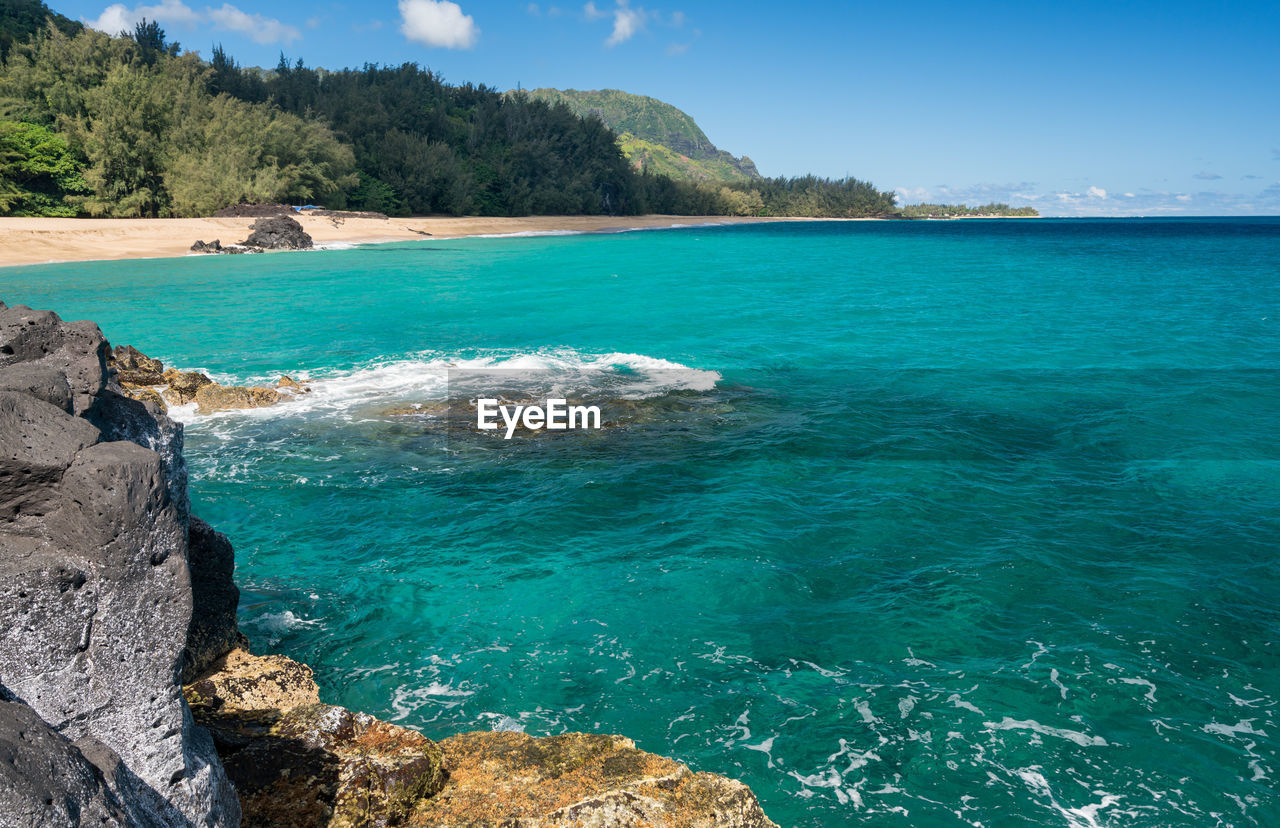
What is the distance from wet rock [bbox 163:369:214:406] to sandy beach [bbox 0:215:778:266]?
30.3 metres

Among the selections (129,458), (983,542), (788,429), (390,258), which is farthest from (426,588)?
(390,258)

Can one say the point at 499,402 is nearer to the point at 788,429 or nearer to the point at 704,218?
the point at 788,429

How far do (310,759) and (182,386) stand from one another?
12.8 metres

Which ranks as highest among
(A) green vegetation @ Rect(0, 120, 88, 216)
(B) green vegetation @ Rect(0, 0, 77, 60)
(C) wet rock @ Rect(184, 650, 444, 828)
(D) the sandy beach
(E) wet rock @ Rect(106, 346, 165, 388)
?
(B) green vegetation @ Rect(0, 0, 77, 60)

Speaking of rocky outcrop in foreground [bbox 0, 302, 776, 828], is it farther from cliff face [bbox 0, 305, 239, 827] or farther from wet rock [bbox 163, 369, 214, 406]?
wet rock [bbox 163, 369, 214, 406]

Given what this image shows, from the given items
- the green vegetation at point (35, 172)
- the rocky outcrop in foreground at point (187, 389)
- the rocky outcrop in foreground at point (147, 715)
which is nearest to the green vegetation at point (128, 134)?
the green vegetation at point (35, 172)

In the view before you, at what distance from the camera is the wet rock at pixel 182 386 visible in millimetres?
14836

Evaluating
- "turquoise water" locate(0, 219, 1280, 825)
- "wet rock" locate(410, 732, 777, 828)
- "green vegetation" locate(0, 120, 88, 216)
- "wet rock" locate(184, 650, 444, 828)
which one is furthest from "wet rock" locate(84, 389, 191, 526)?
"green vegetation" locate(0, 120, 88, 216)

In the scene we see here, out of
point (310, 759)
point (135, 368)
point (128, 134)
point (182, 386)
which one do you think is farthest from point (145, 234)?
point (310, 759)

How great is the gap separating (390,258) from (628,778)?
153 feet

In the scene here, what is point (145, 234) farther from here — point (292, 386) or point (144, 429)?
point (144, 429)

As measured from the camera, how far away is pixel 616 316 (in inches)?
1083

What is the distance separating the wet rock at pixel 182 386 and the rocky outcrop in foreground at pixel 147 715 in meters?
11.3

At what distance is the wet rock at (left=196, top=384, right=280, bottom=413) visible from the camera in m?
14.7
